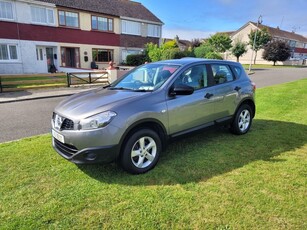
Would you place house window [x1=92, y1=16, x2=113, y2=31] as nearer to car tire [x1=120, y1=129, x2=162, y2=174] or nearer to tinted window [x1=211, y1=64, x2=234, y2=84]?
tinted window [x1=211, y1=64, x2=234, y2=84]

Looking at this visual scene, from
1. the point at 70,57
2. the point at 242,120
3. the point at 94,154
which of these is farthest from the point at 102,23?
the point at 94,154

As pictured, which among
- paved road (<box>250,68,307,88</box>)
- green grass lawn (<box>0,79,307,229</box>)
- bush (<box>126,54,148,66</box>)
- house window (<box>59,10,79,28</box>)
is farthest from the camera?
bush (<box>126,54,148,66</box>)

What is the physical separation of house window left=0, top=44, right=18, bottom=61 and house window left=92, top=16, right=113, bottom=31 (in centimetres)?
788

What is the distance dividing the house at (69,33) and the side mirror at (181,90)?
19698 millimetres

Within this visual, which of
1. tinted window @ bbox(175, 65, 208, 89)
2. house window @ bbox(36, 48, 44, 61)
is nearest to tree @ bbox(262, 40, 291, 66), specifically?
house window @ bbox(36, 48, 44, 61)

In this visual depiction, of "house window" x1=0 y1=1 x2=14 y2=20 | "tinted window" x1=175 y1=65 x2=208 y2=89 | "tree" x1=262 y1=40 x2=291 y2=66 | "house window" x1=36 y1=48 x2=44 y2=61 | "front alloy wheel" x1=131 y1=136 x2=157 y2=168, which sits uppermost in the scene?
"house window" x1=0 y1=1 x2=14 y2=20

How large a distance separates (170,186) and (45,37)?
21557 mm

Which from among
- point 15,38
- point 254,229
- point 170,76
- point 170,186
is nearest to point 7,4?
point 15,38

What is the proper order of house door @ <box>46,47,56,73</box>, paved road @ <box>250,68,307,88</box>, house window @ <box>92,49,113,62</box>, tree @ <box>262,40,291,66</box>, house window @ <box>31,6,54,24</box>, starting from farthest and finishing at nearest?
1. tree @ <box>262,40,291,66</box>
2. house window @ <box>92,49,113,62</box>
3. house door @ <box>46,47,56,73</box>
4. house window @ <box>31,6,54,24</box>
5. paved road @ <box>250,68,307,88</box>

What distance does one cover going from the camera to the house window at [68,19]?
2174 cm

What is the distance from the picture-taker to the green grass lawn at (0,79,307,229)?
9.00 feet

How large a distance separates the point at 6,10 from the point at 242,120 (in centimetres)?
2061

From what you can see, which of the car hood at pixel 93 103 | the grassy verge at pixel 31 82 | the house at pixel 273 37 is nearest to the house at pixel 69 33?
the grassy verge at pixel 31 82

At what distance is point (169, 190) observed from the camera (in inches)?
131
